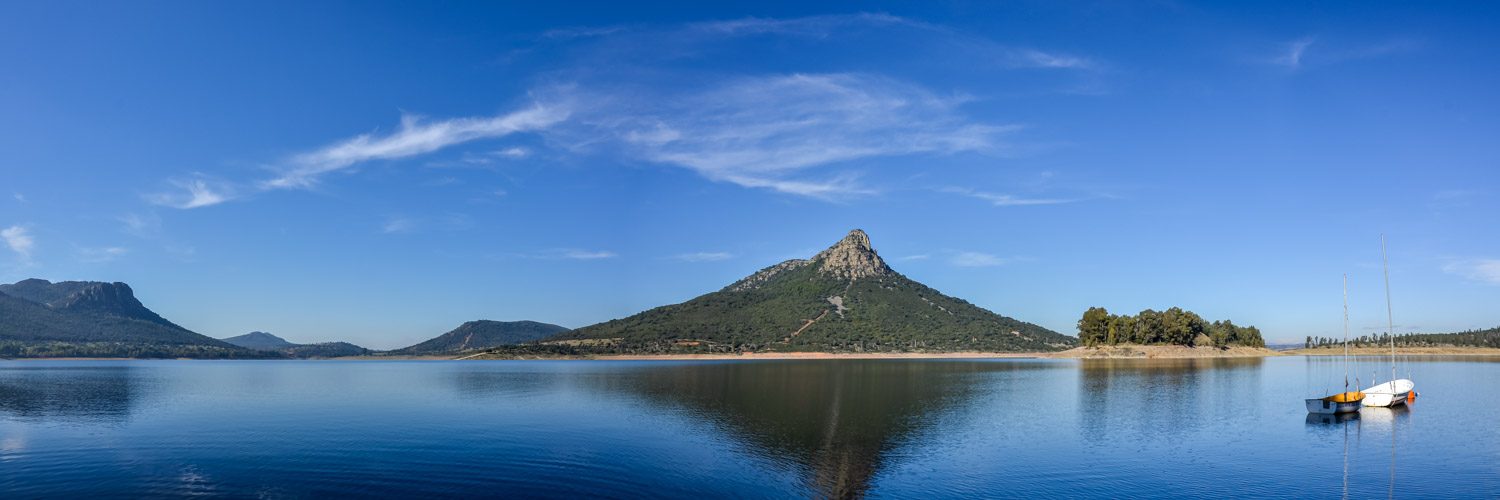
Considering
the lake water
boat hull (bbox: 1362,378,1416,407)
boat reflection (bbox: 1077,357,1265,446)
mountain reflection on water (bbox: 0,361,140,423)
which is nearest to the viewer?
the lake water

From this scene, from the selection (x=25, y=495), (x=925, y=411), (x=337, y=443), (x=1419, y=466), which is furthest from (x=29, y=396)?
(x=1419, y=466)

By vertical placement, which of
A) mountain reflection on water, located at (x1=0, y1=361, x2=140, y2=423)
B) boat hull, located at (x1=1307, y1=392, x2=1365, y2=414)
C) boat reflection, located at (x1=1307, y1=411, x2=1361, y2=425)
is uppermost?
boat hull, located at (x1=1307, y1=392, x2=1365, y2=414)

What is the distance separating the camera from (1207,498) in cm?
3272

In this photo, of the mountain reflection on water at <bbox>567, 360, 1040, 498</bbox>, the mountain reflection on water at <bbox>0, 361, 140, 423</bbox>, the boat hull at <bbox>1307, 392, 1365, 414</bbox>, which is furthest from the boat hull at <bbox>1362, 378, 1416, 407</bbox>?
the mountain reflection on water at <bbox>0, 361, 140, 423</bbox>

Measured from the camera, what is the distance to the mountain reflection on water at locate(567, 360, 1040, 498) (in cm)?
4019

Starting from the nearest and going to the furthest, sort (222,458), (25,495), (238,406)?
(25,495) < (222,458) < (238,406)

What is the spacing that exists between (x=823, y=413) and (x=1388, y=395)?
2229 inches

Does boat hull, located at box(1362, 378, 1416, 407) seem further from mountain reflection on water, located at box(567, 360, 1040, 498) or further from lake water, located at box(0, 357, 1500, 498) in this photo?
mountain reflection on water, located at box(567, 360, 1040, 498)

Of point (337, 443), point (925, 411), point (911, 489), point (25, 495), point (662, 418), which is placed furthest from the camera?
point (925, 411)

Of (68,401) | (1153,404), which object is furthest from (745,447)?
(68,401)

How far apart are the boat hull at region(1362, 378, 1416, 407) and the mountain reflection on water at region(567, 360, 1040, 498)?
3815 centimetres

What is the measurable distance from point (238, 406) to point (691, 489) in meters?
60.5

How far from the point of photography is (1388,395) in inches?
2781

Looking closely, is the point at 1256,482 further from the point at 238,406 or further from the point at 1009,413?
the point at 238,406
